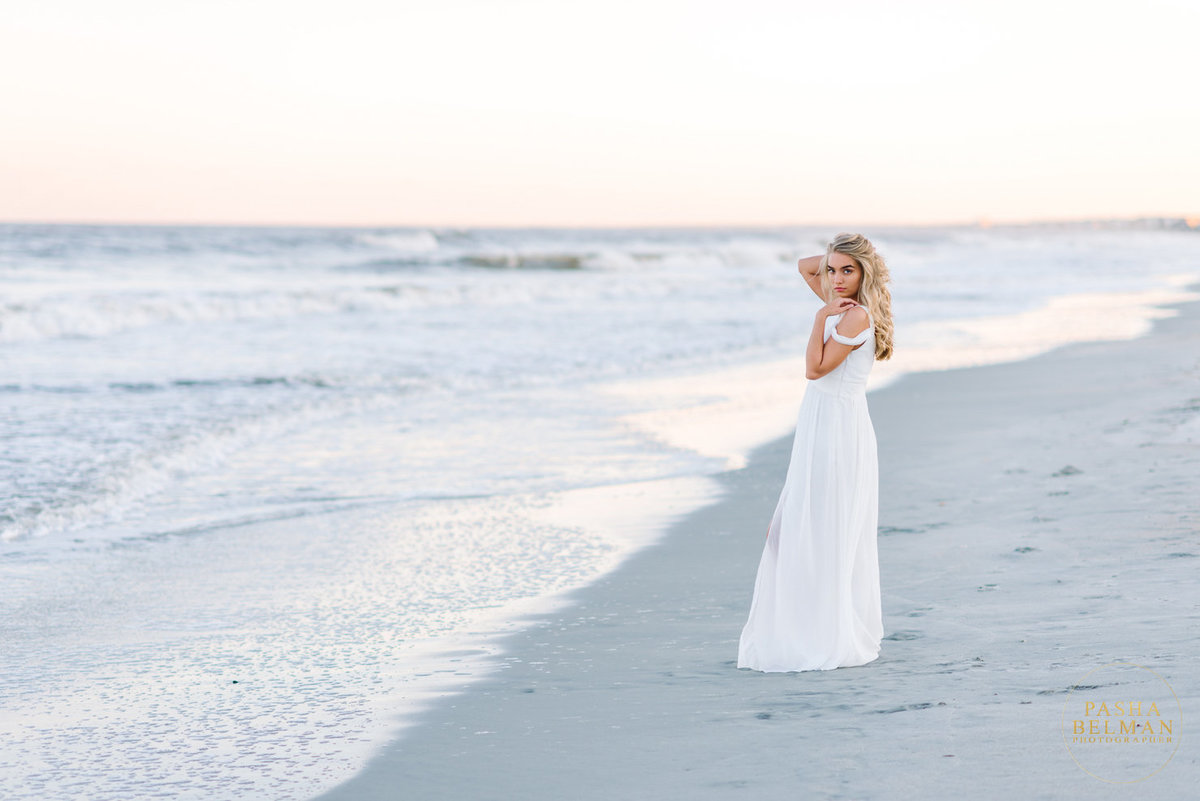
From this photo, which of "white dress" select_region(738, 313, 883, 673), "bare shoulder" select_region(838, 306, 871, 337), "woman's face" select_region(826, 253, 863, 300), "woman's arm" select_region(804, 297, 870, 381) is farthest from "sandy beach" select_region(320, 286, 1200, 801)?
"woman's face" select_region(826, 253, 863, 300)

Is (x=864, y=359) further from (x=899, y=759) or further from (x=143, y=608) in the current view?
(x=143, y=608)

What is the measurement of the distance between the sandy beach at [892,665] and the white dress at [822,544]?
0.30 ft

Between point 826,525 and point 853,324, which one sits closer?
point 853,324

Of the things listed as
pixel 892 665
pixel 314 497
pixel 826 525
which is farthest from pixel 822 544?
pixel 314 497

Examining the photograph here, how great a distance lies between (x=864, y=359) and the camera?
162 inches

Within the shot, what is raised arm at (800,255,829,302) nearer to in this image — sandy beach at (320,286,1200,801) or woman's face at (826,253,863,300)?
woman's face at (826,253,863,300)

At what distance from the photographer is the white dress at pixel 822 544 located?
4.16 meters

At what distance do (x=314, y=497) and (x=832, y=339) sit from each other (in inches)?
196

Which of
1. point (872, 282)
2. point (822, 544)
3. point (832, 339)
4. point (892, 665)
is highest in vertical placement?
point (872, 282)

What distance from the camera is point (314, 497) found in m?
7.99

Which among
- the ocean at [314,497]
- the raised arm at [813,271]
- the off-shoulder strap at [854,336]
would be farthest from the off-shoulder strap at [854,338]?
the ocean at [314,497]

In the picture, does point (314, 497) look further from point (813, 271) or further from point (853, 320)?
point (853, 320)

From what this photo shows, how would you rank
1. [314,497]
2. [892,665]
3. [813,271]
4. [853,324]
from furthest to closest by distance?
[314,497] < [813,271] < [892,665] < [853,324]

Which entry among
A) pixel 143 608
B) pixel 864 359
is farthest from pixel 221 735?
pixel 864 359
